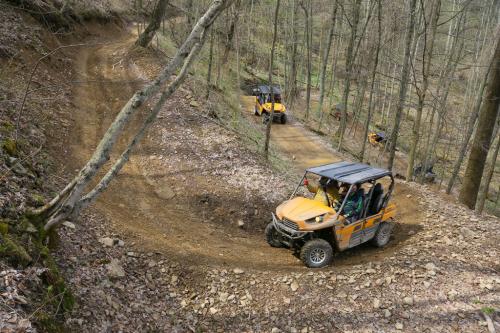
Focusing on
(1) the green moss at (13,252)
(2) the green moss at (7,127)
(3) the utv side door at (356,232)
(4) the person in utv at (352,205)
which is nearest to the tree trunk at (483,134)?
(4) the person in utv at (352,205)

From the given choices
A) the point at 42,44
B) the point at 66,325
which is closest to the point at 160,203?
the point at 66,325

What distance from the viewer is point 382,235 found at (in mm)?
9172

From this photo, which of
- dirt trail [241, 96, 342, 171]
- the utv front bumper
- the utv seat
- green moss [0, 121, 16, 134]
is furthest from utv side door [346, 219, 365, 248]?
dirt trail [241, 96, 342, 171]

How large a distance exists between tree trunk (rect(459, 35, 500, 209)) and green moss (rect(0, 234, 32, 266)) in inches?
415

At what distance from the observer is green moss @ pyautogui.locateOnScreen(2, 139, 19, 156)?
705 cm

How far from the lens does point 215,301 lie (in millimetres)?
6594

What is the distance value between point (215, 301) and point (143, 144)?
7424mm

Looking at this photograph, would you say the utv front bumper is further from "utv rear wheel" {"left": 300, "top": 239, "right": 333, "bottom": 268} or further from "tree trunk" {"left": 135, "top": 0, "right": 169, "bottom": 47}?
"tree trunk" {"left": 135, "top": 0, "right": 169, "bottom": 47}

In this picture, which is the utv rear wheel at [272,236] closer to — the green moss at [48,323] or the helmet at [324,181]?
the helmet at [324,181]

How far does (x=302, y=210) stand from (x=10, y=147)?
5.74 meters

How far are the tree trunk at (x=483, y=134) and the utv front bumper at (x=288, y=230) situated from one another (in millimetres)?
5827

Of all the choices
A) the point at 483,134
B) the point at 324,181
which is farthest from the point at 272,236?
the point at 483,134

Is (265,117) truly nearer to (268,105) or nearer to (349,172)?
(268,105)

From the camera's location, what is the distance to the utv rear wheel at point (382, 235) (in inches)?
357
